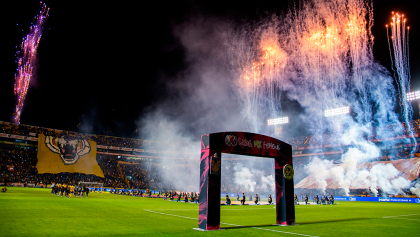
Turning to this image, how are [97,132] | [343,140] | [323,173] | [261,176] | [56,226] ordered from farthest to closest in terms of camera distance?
[97,132] < [261,176] < [343,140] < [323,173] < [56,226]

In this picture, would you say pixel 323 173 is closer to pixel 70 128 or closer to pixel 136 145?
pixel 136 145

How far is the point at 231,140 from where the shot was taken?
498 inches

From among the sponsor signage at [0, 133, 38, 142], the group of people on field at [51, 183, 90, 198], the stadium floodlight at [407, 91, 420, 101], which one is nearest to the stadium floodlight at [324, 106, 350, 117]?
the stadium floodlight at [407, 91, 420, 101]

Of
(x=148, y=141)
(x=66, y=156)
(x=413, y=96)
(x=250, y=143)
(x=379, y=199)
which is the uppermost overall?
(x=413, y=96)

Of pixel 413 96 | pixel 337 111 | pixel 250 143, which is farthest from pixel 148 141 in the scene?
pixel 250 143

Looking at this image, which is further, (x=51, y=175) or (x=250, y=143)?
(x=51, y=175)

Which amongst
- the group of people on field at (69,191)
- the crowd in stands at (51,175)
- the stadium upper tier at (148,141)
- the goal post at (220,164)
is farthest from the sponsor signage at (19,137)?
the goal post at (220,164)

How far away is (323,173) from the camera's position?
175ft

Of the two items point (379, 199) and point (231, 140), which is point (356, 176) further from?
point (231, 140)

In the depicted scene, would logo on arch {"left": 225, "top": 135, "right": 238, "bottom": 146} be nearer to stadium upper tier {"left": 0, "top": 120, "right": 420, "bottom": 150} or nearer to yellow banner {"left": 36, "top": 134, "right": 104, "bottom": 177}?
stadium upper tier {"left": 0, "top": 120, "right": 420, "bottom": 150}

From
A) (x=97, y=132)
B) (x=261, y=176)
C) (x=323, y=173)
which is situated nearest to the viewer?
(x=323, y=173)

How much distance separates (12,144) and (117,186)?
26632 millimetres

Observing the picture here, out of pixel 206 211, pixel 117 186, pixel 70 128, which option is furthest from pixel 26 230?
pixel 70 128

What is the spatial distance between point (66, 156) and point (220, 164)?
2389 inches
